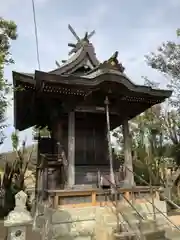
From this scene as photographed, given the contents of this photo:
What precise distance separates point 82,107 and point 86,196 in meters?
3.27

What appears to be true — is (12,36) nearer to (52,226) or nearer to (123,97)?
(123,97)

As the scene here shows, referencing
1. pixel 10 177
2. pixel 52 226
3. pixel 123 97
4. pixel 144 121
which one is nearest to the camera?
pixel 52 226

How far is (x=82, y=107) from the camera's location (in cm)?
882

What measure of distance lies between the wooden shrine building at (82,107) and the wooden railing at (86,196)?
0.62 metres

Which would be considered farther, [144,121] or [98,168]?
[144,121]

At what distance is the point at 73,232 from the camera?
623cm

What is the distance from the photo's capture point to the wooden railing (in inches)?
262

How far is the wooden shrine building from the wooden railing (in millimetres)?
619

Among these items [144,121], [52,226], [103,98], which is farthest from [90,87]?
[144,121]

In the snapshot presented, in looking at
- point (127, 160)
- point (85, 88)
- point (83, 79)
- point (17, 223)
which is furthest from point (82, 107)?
point (17, 223)

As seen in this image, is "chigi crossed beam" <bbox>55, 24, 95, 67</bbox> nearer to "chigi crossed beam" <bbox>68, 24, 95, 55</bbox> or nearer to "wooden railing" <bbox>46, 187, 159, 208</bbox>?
"chigi crossed beam" <bbox>68, 24, 95, 55</bbox>

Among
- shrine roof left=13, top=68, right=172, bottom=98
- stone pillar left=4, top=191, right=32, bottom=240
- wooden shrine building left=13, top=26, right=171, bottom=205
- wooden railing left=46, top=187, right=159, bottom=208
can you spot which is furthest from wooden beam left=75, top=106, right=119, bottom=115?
stone pillar left=4, top=191, right=32, bottom=240

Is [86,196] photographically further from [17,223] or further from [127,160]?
[17,223]

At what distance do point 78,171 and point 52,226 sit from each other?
2906 millimetres
